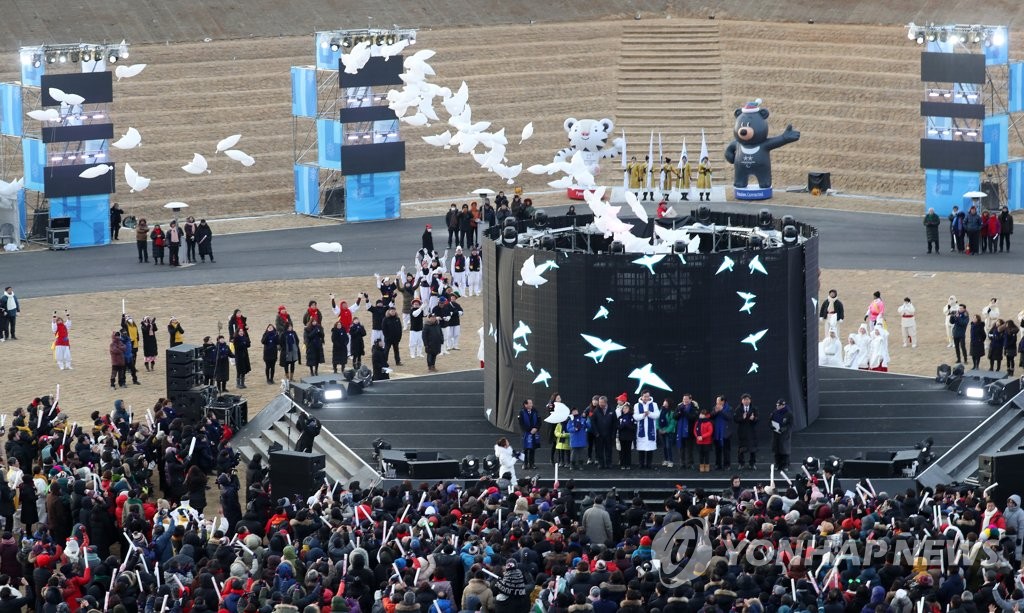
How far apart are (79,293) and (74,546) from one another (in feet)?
73.5

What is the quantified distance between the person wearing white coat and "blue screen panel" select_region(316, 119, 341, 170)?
25809 millimetres

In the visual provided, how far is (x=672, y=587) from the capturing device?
20.6 m

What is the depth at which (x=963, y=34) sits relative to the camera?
169 feet

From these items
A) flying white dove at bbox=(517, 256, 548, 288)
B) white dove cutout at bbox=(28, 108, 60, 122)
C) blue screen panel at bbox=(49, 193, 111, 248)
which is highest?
white dove cutout at bbox=(28, 108, 60, 122)

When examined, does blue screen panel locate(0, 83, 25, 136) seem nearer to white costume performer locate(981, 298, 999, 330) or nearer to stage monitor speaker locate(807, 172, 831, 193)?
stage monitor speaker locate(807, 172, 831, 193)

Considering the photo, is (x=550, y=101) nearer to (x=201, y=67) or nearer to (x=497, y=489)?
(x=201, y=67)

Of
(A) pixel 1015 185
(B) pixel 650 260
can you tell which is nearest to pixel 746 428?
(B) pixel 650 260

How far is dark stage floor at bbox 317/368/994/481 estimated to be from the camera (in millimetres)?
30438

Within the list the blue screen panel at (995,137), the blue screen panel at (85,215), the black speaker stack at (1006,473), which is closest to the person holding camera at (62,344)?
the blue screen panel at (85,215)

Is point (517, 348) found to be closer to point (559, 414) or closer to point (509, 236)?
point (509, 236)

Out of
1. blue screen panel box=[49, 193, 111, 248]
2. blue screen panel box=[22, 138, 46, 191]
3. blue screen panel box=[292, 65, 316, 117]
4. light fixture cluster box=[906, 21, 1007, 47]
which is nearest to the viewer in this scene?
blue screen panel box=[22, 138, 46, 191]

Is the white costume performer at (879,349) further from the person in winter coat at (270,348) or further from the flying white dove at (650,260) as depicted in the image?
the person in winter coat at (270,348)

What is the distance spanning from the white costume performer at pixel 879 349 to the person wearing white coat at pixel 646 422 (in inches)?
309

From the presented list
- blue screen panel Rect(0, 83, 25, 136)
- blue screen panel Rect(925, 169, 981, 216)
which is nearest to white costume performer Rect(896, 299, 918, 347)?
blue screen panel Rect(925, 169, 981, 216)
